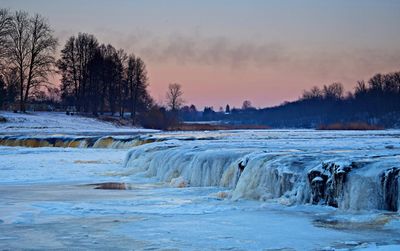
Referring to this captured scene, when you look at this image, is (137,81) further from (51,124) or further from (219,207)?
(219,207)

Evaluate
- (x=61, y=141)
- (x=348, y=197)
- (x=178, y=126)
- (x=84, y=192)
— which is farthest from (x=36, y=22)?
(x=348, y=197)

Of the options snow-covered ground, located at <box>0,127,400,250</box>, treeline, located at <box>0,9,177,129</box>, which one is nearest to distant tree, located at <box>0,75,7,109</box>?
treeline, located at <box>0,9,177,129</box>

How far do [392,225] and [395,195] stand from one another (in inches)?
60.6

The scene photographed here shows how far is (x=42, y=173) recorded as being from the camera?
2244cm

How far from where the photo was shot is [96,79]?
77875mm

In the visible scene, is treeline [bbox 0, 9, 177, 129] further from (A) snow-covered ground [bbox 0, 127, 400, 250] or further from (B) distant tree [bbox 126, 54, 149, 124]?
(A) snow-covered ground [bbox 0, 127, 400, 250]

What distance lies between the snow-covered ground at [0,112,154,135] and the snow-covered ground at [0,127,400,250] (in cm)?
3582

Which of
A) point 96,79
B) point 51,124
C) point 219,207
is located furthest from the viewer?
point 96,79

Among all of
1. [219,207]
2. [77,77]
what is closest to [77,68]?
[77,77]

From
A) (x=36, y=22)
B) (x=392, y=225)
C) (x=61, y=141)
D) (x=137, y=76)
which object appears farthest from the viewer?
(x=137, y=76)

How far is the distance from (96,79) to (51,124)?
1709 centimetres

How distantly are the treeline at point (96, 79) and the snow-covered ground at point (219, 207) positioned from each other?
188ft

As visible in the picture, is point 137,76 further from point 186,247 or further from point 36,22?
point 186,247

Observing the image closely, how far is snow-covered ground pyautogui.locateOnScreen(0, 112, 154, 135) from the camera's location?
56.2 metres
